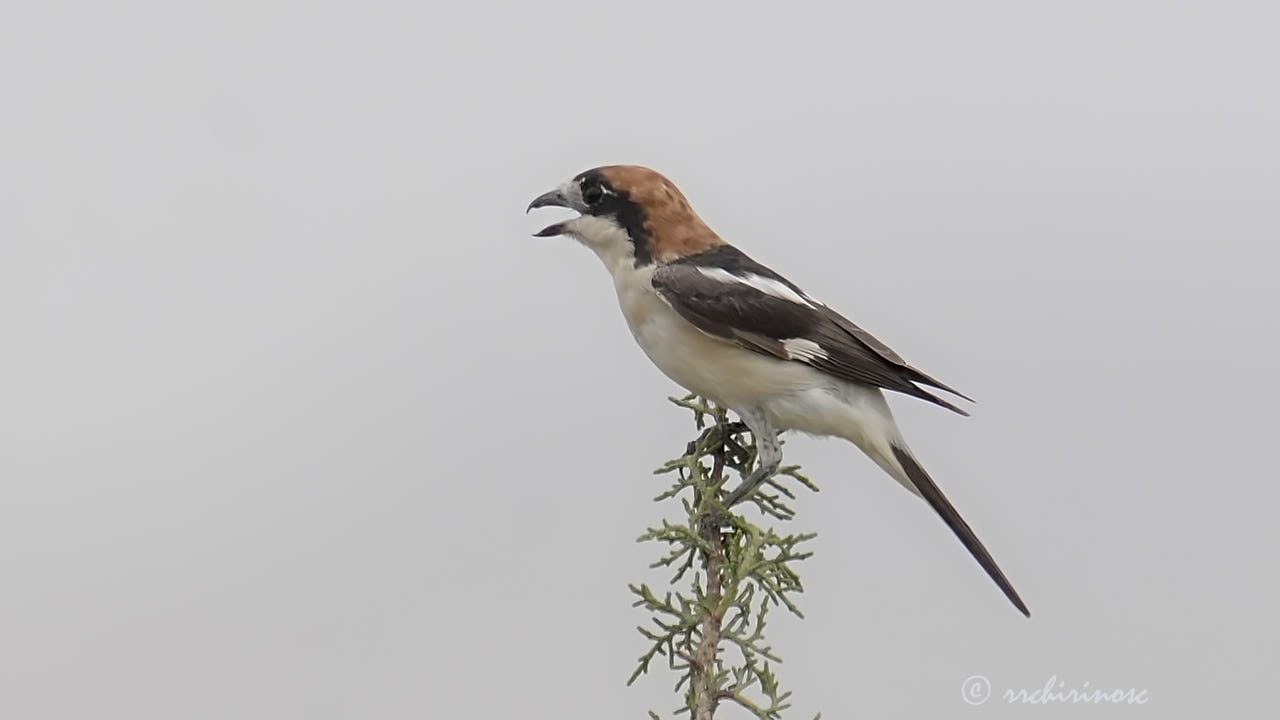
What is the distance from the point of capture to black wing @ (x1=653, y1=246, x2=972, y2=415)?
4.59 m

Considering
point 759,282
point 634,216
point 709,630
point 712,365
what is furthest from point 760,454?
point 634,216

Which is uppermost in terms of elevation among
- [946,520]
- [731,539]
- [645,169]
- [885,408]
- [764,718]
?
[645,169]

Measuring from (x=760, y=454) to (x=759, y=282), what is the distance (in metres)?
0.63

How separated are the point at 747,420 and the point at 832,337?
43 centimetres

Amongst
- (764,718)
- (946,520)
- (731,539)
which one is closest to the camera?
(764,718)

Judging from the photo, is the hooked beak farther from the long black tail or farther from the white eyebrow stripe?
the long black tail

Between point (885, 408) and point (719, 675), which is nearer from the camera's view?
point (719, 675)

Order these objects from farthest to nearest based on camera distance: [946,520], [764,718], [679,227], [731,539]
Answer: [679,227], [946,520], [731,539], [764,718]

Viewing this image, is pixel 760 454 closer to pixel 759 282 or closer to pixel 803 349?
pixel 803 349

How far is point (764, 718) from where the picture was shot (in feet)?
12.1

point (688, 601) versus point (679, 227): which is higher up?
point (679, 227)

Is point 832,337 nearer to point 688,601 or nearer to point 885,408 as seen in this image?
point 885,408

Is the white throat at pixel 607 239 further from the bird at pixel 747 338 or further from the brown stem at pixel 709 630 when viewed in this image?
the brown stem at pixel 709 630

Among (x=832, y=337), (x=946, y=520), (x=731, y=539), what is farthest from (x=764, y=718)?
(x=832, y=337)
